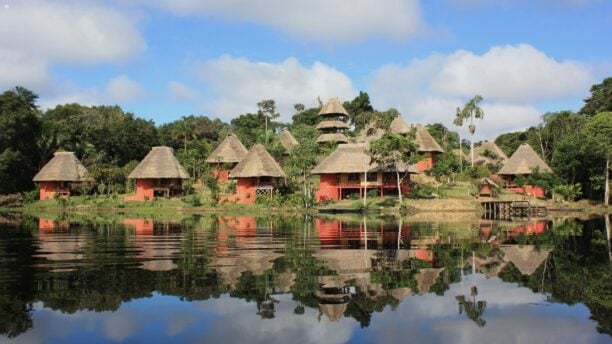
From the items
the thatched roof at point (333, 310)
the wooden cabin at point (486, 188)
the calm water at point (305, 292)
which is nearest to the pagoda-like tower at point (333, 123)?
the wooden cabin at point (486, 188)

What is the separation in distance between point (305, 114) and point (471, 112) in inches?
1651

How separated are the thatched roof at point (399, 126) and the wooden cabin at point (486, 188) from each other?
516 inches

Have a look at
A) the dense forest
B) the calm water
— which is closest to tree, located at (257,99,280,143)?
the dense forest

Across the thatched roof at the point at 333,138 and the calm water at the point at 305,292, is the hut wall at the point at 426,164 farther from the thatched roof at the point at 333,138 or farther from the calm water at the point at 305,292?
the calm water at the point at 305,292

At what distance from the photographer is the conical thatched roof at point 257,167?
56344mm

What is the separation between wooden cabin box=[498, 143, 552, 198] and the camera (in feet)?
192

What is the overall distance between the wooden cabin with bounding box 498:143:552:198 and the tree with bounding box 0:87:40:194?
5180 cm

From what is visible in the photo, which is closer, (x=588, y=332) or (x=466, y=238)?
(x=588, y=332)

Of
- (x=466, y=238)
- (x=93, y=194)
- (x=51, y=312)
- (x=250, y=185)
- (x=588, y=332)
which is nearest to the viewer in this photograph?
(x=588, y=332)

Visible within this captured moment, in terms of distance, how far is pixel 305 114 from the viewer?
100062 mm

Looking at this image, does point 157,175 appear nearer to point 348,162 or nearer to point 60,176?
point 60,176

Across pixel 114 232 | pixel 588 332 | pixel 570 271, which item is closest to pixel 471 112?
pixel 114 232

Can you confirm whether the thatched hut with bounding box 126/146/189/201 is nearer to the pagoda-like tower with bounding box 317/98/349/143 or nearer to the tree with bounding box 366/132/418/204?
the pagoda-like tower with bounding box 317/98/349/143

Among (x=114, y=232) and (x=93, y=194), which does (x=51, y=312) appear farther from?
(x=93, y=194)
